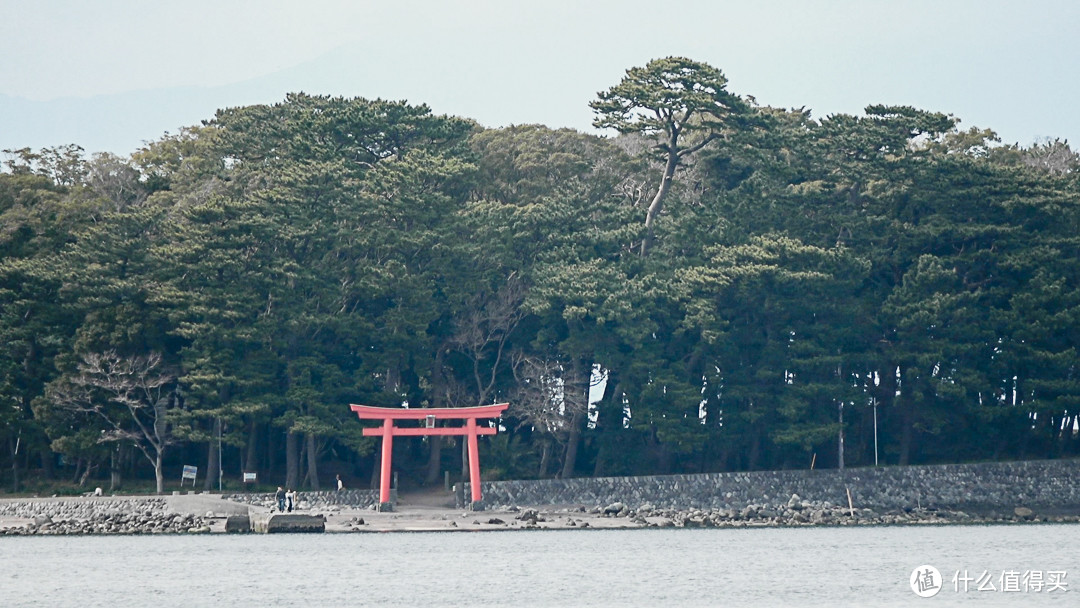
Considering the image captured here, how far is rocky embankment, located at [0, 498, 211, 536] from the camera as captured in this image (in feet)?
144

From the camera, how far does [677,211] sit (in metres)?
52.9

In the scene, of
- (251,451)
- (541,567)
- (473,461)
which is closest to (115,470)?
(251,451)

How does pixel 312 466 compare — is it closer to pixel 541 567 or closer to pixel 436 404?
pixel 436 404

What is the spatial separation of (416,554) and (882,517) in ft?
50.1

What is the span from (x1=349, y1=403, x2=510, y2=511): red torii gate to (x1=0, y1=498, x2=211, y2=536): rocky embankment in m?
5.11

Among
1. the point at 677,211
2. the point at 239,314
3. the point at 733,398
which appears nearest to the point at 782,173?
the point at 677,211

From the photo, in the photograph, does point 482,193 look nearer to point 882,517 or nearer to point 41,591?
point 882,517

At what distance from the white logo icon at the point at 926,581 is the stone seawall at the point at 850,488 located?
14347 mm

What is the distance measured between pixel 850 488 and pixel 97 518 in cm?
2121

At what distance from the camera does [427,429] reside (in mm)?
46500

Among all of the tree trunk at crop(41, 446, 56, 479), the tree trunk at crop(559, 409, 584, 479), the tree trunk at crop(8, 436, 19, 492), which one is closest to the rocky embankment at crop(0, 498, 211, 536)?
the tree trunk at crop(8, 436, 19, 492)

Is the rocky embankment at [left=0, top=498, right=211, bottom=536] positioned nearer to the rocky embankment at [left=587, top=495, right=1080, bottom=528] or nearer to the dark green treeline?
the dark green treeline

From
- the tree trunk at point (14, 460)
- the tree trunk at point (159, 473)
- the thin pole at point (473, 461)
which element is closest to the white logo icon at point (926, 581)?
the thin pole at point (473, 461)

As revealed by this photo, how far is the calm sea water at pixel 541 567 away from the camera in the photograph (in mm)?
31531
